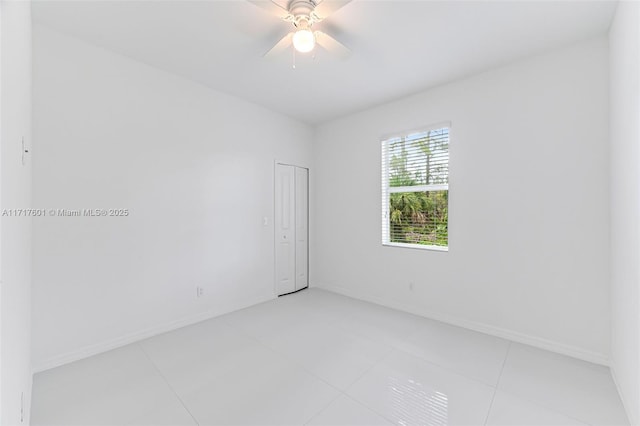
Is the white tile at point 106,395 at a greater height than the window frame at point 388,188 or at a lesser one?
lesser

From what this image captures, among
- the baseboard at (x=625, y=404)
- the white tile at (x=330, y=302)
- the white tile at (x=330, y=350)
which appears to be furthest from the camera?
the white tile at (x=330, y=302)

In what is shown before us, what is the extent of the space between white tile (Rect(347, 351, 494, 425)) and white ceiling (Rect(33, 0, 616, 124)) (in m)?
2.80

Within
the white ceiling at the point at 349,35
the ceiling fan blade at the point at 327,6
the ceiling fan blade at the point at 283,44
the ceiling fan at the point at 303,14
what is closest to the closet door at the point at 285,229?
the white ceiling at the point at 349,35

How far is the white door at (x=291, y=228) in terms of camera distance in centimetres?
417

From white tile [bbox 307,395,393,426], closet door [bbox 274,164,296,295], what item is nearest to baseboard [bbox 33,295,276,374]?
closet door [bbox 274,164,296,295]

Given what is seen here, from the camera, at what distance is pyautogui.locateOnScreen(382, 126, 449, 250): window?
3311mm

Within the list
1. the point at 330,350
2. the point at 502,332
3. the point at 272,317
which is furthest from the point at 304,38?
the point at 502,332

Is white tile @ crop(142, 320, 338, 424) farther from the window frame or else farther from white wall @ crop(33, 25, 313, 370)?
the window frame

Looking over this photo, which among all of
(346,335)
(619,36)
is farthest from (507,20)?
(346,335)

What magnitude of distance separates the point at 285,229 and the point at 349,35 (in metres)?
2.76

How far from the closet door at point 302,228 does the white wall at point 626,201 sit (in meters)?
3.56

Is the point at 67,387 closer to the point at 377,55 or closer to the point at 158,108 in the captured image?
the point at 158,108

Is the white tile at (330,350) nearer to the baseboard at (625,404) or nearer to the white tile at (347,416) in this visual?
the white tile at (347,416)

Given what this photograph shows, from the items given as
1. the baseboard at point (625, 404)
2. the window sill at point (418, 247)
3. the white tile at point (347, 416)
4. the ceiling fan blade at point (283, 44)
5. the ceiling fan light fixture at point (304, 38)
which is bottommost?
the white tile at point (347, 416)
